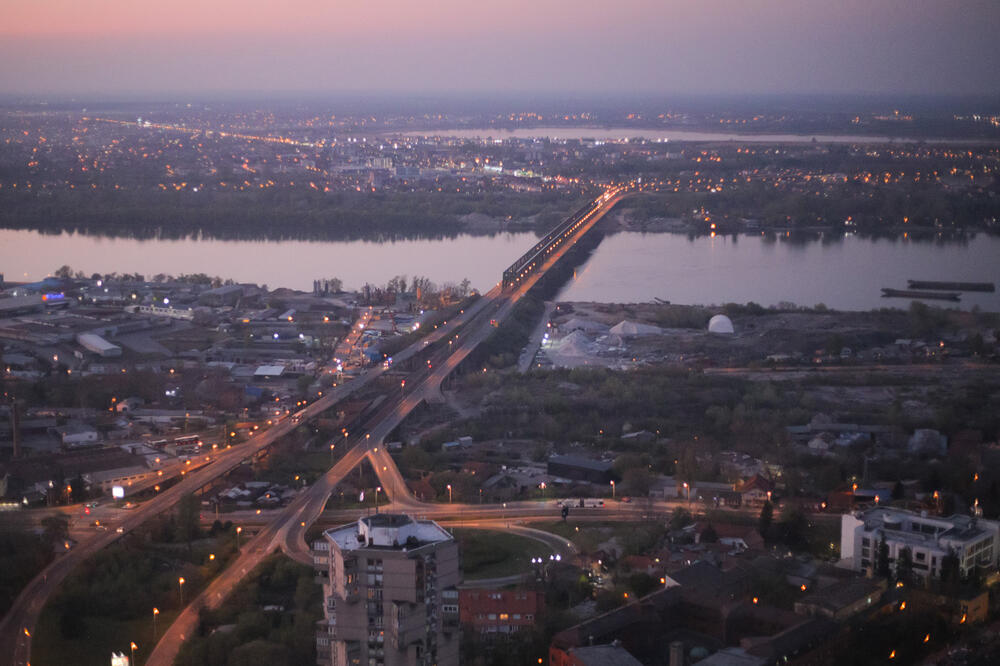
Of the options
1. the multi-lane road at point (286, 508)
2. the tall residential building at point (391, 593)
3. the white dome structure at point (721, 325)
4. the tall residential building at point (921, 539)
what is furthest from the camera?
the white dome structure at point (721, 325)

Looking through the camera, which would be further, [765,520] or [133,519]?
[133,519]

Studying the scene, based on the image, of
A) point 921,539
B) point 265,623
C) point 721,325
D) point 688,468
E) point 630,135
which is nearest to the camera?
point 265,623

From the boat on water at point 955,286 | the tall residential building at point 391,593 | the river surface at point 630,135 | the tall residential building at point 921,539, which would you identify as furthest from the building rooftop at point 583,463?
the river surface at point 630,135

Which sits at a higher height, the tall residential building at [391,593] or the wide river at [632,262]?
the tall residential building at [391,593]

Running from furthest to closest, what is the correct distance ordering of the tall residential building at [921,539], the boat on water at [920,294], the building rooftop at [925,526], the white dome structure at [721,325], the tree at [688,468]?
1. the boat on water at [920,294]
2. the white dome structure at [721,325]
3. the tree at [688,468]
4. the building rooftop at [925,526]
5. the tall residential building at [921,539]

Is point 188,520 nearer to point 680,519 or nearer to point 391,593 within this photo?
point 680,519

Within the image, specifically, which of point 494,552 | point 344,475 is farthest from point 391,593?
point 344,475

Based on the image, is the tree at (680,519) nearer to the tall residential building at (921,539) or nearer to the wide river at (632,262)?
the tall residential building at (921,539)
